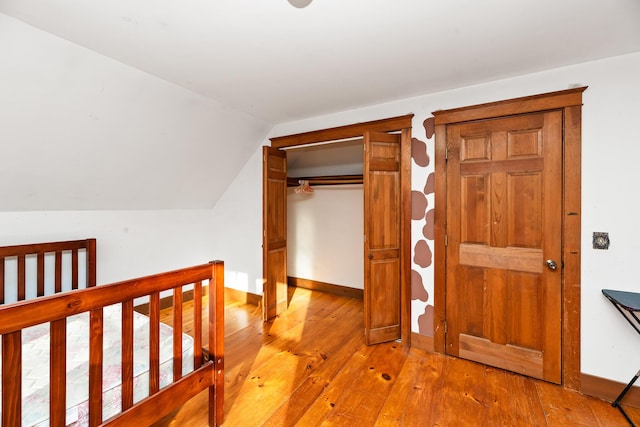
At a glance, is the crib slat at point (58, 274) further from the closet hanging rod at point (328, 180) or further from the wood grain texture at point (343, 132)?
the closet hanging rod at point (328, 180)

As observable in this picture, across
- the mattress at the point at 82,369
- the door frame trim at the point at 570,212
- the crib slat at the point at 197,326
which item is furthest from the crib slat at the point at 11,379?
the door frame trim at the point at 570,212

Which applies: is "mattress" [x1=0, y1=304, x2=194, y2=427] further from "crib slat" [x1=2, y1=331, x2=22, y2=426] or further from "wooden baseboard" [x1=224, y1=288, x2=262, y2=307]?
"wooden baseboard" [x1=224, y1=288, x2=262, y2=307]

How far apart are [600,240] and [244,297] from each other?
12.0ft

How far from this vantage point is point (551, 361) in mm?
2059

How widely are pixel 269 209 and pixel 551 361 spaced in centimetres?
281

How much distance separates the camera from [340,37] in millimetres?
1664

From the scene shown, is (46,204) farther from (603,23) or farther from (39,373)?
(603,23)

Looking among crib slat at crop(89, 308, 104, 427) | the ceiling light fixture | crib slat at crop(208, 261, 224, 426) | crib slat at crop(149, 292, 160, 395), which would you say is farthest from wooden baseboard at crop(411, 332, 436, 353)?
the ceiling light fixture

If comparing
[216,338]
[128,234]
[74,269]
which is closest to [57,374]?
[216,338]

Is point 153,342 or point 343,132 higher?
point 343,132

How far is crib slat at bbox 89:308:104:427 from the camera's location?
115 cm

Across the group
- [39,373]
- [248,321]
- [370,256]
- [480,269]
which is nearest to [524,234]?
[480,269]

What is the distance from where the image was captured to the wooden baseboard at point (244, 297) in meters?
3.66

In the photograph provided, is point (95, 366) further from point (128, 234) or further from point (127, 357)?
point (128, 234)
